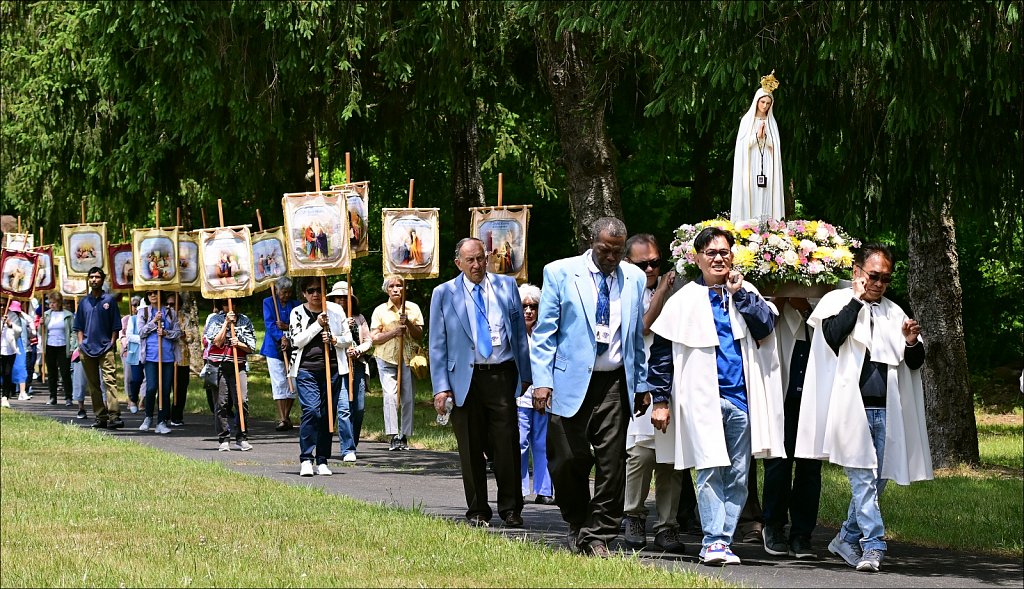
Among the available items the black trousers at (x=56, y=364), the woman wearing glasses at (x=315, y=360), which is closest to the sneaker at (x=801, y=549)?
the woman wearing glasses at (x=315, y=360)

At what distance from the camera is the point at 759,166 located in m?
11.0

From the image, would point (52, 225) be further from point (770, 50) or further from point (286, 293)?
point (770, 50)

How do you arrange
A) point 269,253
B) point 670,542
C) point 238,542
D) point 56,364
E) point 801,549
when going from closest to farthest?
1. point 801,549
2. point 670,542
3. point 238,542
4. point 269,253
5. point 56,364

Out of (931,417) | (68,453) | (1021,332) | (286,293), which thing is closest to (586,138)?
(286,293)

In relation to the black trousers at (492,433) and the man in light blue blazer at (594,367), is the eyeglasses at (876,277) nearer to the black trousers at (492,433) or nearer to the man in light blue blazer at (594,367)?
the man in light blue blazer at (594,367)

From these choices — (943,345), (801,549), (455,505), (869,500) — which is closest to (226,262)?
(455,505)

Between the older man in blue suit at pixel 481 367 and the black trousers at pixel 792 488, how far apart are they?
207 centimetres

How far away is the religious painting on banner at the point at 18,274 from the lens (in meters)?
29.4

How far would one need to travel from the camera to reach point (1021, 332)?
33031 millimetres

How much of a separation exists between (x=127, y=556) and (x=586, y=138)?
359 inches

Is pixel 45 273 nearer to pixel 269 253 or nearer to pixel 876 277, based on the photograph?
pixel 269 253

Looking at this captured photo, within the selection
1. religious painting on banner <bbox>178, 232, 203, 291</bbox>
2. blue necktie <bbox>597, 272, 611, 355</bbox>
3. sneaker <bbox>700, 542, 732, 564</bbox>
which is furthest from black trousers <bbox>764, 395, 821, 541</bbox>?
religious painting on banner <bbox>178, 232, 203, 291</bbox>

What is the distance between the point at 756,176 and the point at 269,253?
1038 cm

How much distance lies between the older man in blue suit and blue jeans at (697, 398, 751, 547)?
224cm
